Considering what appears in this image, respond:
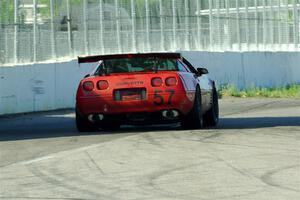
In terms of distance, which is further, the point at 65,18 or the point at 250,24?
the point at 250,24

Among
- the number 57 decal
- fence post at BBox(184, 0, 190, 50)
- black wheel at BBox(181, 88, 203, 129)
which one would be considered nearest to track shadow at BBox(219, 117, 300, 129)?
black wheel at BBox(181, 88, 203, 129)

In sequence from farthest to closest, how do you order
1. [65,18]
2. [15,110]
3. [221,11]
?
[221,11], [65,18], [15,110]

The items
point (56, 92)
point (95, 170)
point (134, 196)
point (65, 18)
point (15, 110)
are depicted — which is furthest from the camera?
point (65, 18)

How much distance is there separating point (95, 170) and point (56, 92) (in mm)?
13618

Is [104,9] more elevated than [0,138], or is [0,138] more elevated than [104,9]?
[104,9]

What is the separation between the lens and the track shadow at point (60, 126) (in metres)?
15.4

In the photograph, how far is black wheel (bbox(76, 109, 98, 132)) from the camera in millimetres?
15344

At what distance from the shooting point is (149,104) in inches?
585

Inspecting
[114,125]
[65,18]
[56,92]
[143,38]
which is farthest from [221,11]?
[114,125]

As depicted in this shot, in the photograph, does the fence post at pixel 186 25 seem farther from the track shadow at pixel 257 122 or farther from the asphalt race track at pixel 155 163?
the asphalt race track at pixel 155 163

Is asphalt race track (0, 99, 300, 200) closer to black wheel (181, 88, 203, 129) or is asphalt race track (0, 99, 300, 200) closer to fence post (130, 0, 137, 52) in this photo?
black wheel (181, 88, 203, 129)

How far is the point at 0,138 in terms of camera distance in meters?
15.0

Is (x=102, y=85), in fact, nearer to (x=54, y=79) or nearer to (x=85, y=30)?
(x=54, y=79)

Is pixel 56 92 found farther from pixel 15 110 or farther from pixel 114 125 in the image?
pixel 114 125
